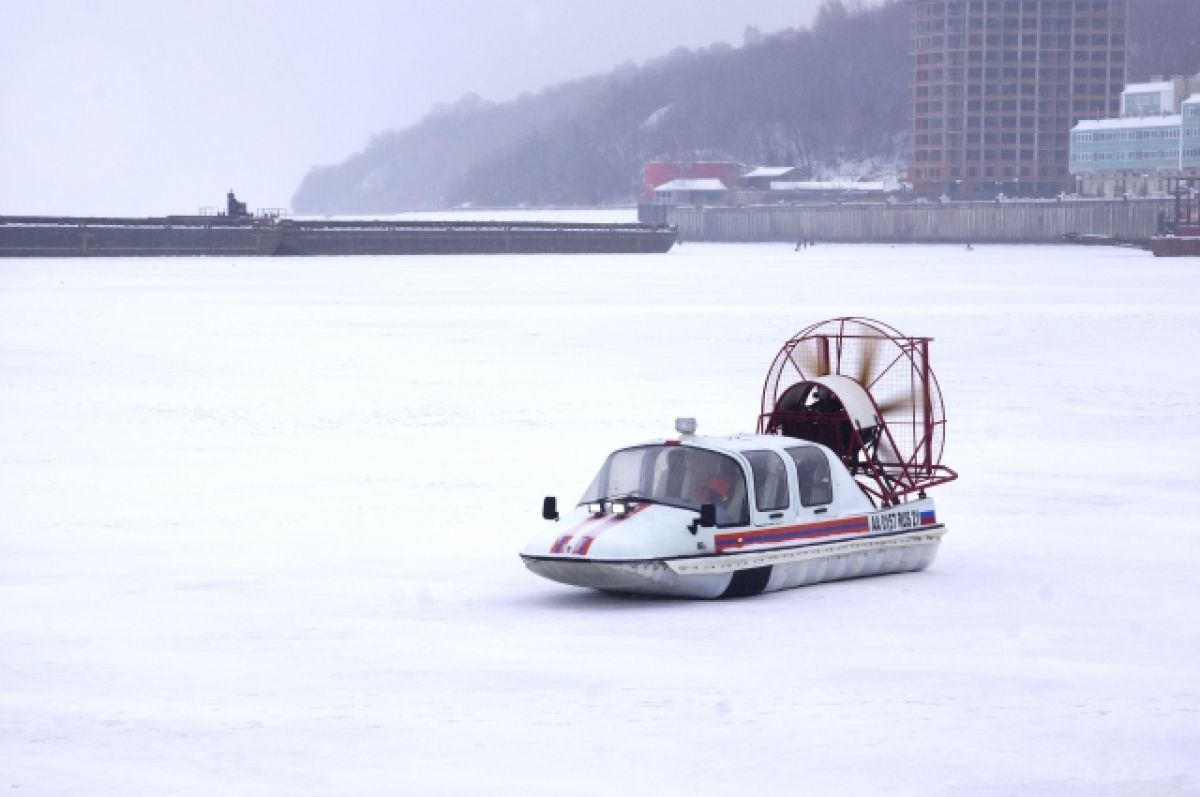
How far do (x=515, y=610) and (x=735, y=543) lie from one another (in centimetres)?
212

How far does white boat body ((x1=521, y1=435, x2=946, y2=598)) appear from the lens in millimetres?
18375

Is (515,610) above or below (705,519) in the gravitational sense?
below

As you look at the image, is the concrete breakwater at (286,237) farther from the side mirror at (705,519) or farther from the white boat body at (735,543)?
the side mirror at (705,519)

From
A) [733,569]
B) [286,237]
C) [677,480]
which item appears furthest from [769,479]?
[286,237]

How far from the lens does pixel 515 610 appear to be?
18.4 m

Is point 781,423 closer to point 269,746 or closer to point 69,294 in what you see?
point 269,746

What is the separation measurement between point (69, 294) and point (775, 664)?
247ft

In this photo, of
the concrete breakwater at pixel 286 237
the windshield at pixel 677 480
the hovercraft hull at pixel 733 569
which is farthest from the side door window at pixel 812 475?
the concrete breakwater at pixel 286 237

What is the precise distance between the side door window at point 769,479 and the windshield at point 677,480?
205 millimetres

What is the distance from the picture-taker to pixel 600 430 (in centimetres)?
3250

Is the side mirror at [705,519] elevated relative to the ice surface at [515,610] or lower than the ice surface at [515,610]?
elevated

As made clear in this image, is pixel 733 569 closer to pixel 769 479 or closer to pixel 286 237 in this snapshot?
pixel 769 479

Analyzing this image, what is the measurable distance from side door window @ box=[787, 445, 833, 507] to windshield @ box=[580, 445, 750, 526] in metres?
0.85

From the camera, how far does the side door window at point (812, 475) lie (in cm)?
1962
